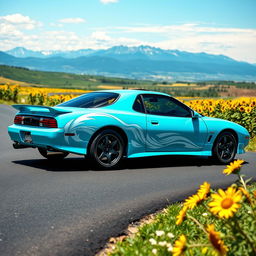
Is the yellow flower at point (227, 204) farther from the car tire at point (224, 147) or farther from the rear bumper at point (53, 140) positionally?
the car tire at point (224, 147)

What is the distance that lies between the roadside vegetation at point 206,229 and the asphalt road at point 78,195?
0.38 metres

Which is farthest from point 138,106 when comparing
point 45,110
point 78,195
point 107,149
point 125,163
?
point 78,195

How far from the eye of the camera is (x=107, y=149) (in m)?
8.28

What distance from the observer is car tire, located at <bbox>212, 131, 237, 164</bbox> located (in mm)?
9875

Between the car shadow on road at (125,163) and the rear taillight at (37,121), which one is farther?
the car shadow on road at (125,163)

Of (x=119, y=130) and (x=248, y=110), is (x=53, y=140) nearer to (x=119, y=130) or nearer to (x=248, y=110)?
(x=119, y=130)

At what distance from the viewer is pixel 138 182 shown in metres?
7.64

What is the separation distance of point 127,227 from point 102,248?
76 cm

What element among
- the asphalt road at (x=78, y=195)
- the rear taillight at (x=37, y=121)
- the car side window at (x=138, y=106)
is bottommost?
the asphalt road at (x=78, y=195)

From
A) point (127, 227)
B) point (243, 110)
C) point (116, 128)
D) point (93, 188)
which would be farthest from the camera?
point (243, 110)

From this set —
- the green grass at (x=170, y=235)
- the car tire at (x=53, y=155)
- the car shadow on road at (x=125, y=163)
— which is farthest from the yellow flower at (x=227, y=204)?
the car tire at (x=53, y=155)

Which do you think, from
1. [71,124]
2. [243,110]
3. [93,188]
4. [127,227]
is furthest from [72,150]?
[243,110]

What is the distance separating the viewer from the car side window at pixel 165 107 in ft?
30.0

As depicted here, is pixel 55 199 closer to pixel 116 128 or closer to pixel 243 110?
pixel 116 128
